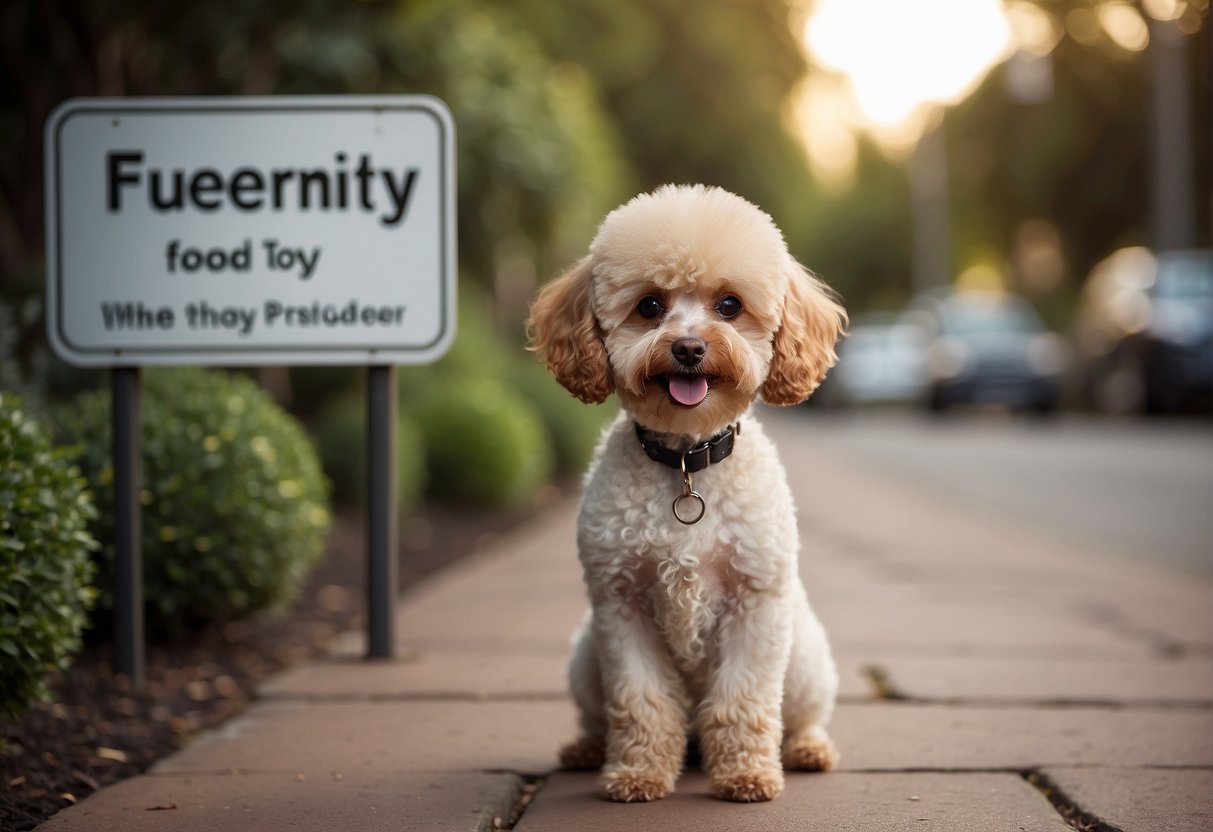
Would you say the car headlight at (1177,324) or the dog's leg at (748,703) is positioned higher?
the car headlight at (1177,324)

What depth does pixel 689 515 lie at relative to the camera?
3.67 m

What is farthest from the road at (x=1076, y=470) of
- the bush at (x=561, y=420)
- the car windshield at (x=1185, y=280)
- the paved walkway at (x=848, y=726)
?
the bush at (x=561, y=420)

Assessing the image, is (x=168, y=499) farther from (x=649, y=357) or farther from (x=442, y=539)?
(x=442, y=539)

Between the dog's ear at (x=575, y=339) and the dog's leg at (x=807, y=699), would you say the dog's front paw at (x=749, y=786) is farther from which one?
the dog's ear at (x=575, y=339)

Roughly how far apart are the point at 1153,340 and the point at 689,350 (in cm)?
1725

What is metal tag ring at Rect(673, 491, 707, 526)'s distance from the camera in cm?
364

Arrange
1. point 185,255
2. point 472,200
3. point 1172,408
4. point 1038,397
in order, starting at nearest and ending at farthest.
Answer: point 185,255, point 472,200, point 1172,408, point 1038,397

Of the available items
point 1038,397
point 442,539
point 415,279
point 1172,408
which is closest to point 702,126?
point 1038,397

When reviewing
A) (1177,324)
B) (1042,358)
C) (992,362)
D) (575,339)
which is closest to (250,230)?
(575,339)

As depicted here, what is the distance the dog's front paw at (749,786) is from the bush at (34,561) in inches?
74.8

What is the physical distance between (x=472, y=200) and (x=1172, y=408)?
35.8ft

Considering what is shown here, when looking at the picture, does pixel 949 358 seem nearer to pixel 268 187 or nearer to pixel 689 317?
pixel 268 187

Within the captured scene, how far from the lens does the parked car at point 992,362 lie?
A: 22703 mm

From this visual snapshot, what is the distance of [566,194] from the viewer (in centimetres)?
1509
